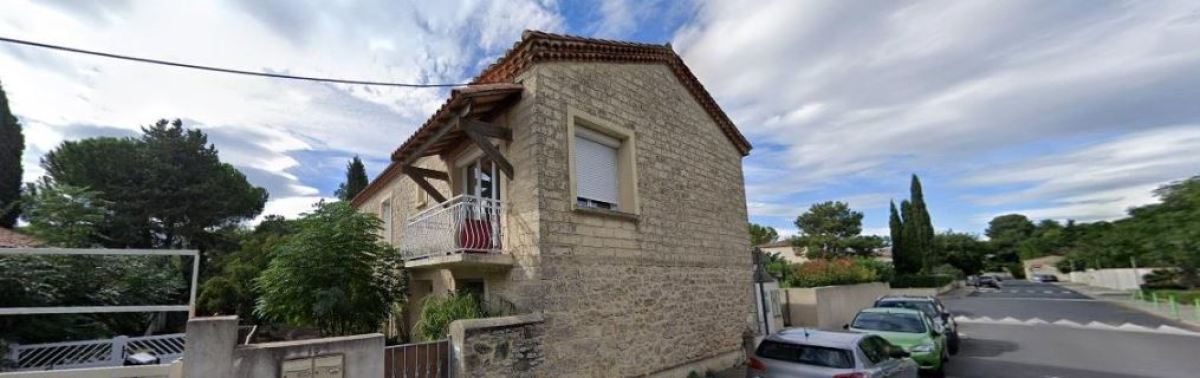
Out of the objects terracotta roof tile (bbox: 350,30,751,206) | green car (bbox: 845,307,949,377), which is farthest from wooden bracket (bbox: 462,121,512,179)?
green car (bbox: 845,307,949,377)

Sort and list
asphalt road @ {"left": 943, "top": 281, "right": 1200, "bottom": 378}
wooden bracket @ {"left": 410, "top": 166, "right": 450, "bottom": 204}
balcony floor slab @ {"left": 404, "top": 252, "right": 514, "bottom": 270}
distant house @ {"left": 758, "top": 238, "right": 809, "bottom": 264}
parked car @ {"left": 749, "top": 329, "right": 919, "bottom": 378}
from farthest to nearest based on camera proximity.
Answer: distant house @ {"left": 758, "top": 238, "right": 809, "bottom": 264} < asphalt road @ {"left": 943, "top": 281, "right": 1200, "bottom": 378} < wooden bracket @ {"left": 410, "top": 166, "right": 450, "bottom": 204} < balcony floor slab @ {"left": 404, "top": 252, "right": 514, "bottom": 270} < parked car @ {"left": 749, "top": 329, "right": 919, "bottom": 378}

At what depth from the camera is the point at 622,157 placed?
8.98 meters

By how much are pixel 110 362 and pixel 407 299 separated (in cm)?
566

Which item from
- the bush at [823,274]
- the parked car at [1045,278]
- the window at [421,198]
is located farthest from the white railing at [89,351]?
the parked car at [1045,278]

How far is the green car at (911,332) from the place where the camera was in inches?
374

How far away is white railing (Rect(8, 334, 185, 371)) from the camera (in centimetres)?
874

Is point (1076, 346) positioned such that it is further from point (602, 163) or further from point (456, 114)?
point (456, 114)

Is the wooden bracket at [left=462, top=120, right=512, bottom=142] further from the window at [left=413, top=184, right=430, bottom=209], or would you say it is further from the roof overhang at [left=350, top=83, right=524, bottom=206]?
the window at [left=413, top=184, right=430, bottom=209]

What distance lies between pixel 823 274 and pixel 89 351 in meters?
21.5

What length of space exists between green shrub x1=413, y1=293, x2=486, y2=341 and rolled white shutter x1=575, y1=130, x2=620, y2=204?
244 cm

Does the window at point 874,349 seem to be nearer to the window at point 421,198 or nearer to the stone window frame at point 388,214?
the window at point 421,198

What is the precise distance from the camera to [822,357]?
6.38m

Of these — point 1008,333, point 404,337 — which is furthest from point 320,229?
point 1008,333

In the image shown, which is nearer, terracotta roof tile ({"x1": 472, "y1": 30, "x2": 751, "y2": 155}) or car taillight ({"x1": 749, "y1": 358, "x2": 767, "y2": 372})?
car taillight ({"x1": 749, "y1": 358, "x2": 767, "y2": 372})
